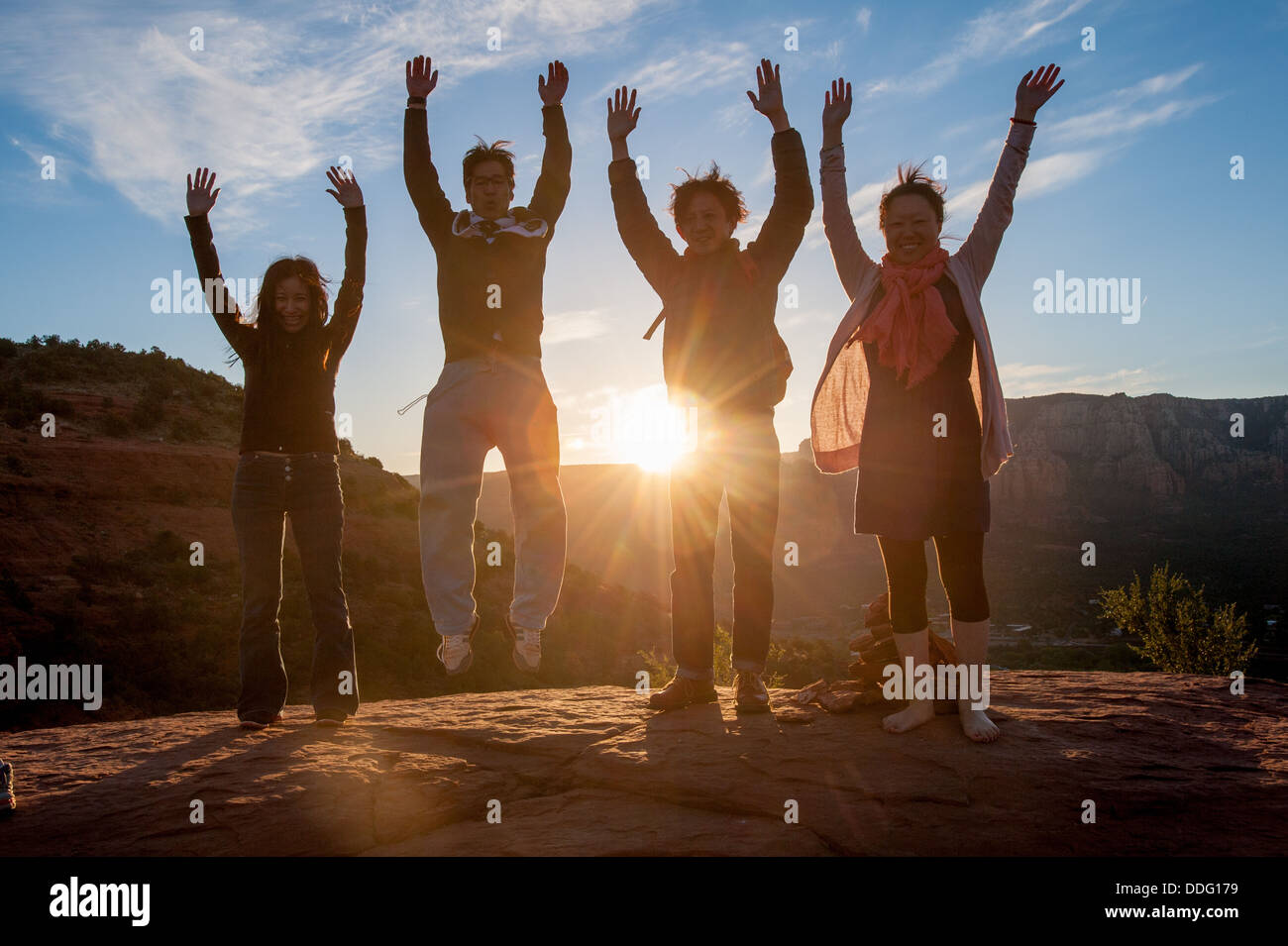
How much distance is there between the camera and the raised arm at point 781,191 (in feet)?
15.6

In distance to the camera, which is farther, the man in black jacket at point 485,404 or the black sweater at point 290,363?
the black sweater at point 290,363

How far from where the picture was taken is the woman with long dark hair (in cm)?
484

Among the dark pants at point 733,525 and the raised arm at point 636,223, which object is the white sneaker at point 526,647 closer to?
the dark pants at point 733,525

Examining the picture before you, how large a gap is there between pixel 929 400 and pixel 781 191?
150cm

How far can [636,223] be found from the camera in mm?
5035

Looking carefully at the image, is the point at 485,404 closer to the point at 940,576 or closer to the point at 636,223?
the point at 636,223

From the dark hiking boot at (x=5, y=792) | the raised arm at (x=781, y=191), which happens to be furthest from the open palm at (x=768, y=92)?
the dark hiking boot at (x=5, y=792)

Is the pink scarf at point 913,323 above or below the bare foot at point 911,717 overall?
above

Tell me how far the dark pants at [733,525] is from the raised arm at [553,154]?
1.65 m

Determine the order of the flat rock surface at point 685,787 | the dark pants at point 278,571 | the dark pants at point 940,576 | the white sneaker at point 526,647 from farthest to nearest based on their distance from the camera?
1. the dark pants at point 278,571
2. the white sneaker at point 526,647
3. the dark pants at point 940,576
4. the flat rock surface at point 685,787

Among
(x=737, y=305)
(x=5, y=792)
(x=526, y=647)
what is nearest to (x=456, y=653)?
(x=526, y=647)
